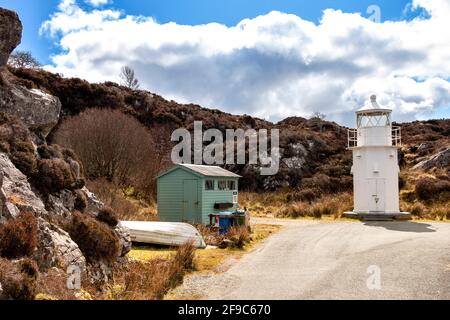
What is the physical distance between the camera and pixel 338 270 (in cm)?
1073

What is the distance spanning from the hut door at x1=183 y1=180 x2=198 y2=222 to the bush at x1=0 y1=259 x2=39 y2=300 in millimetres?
13501

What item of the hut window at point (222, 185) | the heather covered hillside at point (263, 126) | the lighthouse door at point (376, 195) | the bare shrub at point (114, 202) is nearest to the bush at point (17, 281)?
the bare shrub at point (114, 202)

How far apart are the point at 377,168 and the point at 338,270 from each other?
51.0 feet

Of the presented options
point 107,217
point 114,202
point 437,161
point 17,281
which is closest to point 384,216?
point 114,202

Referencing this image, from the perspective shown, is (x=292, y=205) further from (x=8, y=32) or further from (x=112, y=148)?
(x=8, y=32)

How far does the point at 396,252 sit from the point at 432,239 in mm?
3651

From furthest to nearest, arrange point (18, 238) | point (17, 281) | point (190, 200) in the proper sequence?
point (190, 200) → point (18, 238) → point (17, 281)

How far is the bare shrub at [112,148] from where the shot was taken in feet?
101

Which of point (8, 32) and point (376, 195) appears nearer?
point (8, 32)

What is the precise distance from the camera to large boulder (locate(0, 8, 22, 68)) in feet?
38.8

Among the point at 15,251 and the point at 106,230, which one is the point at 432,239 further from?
the point at 15,251

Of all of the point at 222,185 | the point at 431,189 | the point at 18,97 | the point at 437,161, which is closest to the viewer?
the point at 18,97

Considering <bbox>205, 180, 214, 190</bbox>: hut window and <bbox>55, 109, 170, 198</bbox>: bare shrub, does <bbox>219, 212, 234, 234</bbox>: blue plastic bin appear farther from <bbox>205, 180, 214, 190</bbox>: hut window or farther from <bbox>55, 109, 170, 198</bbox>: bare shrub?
<bbox>55, 109, 170, 198</bbox>: bare shrub

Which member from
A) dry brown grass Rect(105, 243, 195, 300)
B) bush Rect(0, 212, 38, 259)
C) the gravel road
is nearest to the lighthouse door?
the gravel road
